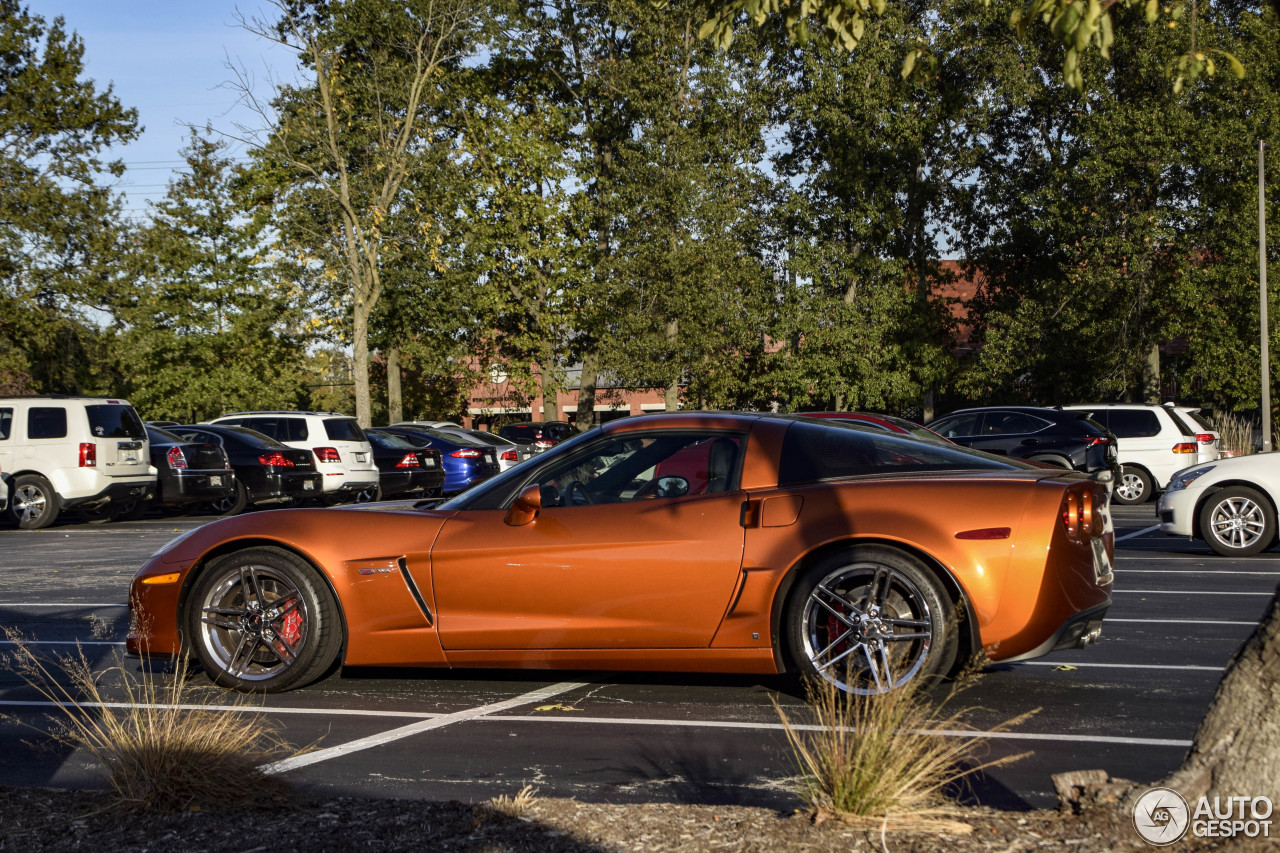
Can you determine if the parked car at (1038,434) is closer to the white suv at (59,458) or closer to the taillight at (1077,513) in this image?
the white suv at (59,458)

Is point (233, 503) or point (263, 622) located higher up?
point (263, 622)

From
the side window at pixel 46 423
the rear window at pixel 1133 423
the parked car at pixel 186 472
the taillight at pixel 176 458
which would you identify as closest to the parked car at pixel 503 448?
the parked car at pixel 186 472

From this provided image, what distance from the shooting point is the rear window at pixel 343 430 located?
909 inches

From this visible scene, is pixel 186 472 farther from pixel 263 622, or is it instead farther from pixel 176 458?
pixel 263 622

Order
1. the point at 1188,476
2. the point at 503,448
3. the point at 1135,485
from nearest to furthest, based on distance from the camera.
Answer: the point at 1188,476 → the point at 1135,485 → the point at 503,448

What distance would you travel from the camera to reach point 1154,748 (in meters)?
5.00

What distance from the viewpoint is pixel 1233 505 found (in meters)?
12.8

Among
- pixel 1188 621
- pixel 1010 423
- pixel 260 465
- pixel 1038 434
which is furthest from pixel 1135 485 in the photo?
pixel 260 465

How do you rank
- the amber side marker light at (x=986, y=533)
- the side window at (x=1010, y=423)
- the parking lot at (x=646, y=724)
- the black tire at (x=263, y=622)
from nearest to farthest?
the parking lot at (x=646, y=724)
the amber side marker light at (x=986, y=533)
the black tire at (x=263, y=622)
the side window at (x=1010, y=423)

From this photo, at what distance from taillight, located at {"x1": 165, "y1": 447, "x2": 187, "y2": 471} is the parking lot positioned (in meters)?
12.5

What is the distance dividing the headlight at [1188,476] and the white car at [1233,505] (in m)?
0.01

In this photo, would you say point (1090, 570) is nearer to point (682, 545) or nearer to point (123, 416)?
point (682, 545)

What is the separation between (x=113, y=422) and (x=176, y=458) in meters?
1.45

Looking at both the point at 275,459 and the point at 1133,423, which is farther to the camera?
the point at 1133,423
